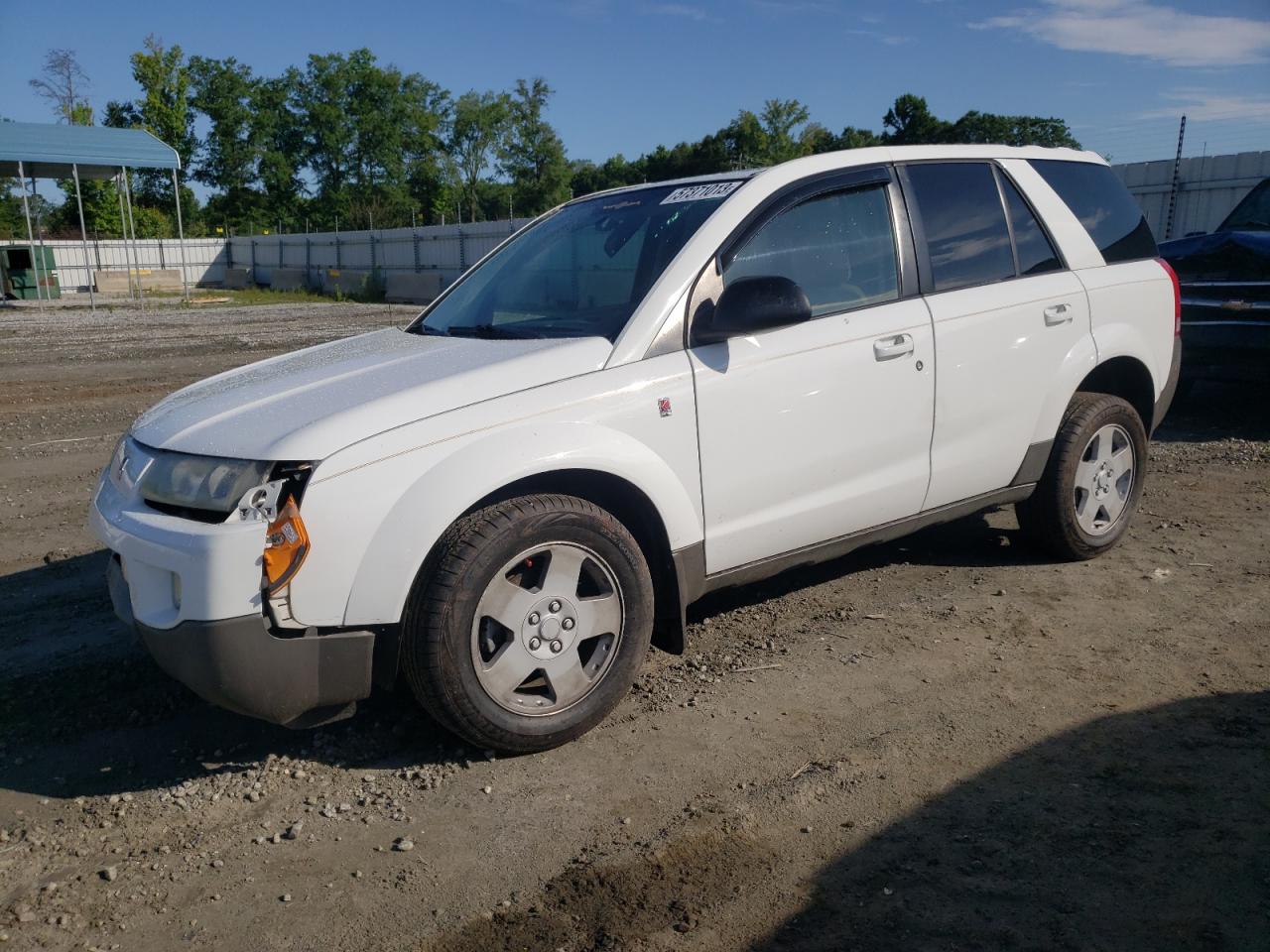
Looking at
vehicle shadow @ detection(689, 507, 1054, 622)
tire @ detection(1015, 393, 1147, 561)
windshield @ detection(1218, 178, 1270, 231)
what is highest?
windshield @ detection(1218, 178, 1270, 231)

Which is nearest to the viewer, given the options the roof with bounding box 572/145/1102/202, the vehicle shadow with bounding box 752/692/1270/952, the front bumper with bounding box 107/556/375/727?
the vehicle shadow with bounding box 752/692/1270/952

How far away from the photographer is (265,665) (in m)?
3.01

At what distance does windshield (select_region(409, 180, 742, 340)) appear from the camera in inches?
156

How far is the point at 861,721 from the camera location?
369 centimetres

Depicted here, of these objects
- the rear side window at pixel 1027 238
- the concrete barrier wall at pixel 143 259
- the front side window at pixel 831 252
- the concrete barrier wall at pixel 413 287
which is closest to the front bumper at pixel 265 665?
the front side window at pixel 831 252

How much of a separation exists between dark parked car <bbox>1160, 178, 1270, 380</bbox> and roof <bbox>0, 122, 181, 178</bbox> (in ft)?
96.1

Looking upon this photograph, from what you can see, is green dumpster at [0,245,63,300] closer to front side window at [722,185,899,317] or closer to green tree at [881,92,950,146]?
front side window at [722,185,899,317]

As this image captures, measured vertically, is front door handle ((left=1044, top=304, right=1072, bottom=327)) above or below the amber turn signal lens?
above

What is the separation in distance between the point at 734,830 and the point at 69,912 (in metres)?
1.75

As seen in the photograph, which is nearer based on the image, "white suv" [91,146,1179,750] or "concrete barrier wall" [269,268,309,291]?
"white suv" [91,146,1179,750]

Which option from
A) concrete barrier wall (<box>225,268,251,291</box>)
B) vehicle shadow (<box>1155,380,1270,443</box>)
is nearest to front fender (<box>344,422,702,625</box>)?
vehicle shadow (<box>1155,380,1270,443</box>)

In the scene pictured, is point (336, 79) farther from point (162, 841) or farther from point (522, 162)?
point (162, 841)

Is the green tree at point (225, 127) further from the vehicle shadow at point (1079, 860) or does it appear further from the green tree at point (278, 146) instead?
the vehicle shadow at point (1079, 860)

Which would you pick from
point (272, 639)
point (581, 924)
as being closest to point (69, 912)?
point (272, 639)
